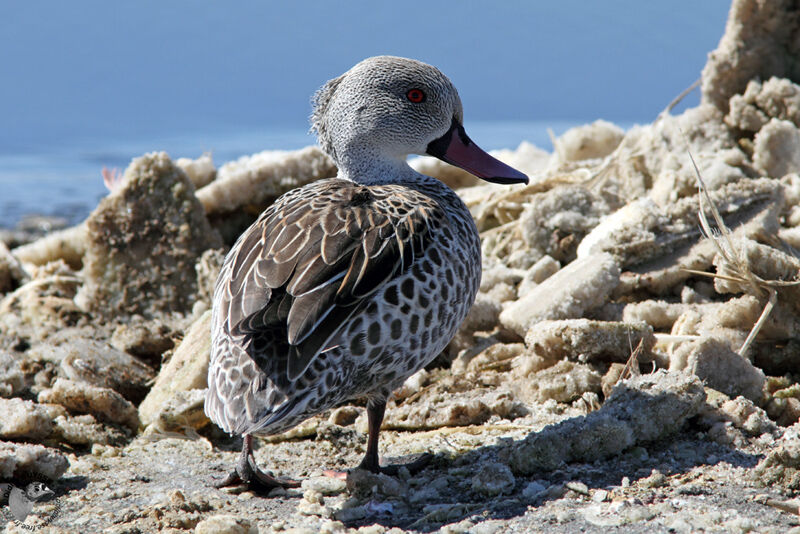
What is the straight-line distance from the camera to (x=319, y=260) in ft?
11.3

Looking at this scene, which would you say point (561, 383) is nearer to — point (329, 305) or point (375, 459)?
point (375, 459)

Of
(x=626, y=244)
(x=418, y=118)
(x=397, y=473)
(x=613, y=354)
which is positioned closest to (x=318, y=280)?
(x=397, y=473)

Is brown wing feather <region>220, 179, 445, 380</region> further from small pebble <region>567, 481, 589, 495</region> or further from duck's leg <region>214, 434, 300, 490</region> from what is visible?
Answer: small pebble <region>567, 481, 589, 495</region>

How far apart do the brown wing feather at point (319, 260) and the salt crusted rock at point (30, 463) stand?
3.20 ft

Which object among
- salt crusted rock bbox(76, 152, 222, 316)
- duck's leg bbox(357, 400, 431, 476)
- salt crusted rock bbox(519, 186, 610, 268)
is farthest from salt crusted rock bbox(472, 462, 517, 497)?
salt crusted rock bbox(76, 152, 222, 316)

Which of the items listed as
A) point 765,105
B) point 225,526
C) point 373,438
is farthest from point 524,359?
point 765,105

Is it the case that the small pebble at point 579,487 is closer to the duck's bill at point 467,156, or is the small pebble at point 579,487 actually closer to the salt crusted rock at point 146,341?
the duck's bill at point 467,156

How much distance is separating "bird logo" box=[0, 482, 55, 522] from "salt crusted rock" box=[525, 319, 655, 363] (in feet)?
7.60

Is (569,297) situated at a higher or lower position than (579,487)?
higher

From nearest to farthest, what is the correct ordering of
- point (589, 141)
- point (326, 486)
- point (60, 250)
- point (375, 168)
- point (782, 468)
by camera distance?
point (782, 468)
point (326, 486)
point (375, 168)
point (60, 250)
point (589, 141)

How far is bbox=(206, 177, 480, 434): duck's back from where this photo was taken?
3283mm

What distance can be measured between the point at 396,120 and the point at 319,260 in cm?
123
